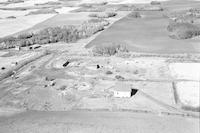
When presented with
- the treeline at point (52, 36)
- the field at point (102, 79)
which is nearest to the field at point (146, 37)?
the field at point (102, 79)

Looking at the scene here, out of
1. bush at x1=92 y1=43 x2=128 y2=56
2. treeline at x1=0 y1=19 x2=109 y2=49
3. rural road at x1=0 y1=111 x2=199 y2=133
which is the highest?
treeline at x1=0 y1=19 x2=109 y2=49

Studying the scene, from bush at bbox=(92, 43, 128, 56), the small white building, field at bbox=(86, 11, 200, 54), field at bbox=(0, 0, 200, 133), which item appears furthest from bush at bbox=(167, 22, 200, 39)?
the small white building

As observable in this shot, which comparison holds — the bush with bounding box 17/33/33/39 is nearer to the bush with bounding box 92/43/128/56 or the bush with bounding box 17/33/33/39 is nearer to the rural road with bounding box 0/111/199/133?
the bush with bounding box 92/43/128/56

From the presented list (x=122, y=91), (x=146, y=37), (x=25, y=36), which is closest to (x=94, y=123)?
(x=122, y=91)

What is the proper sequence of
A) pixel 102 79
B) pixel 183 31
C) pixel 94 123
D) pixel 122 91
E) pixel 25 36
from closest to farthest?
pixel 94 123, pixel 122 91, pixel 102 79, pixel 183 31, pixel 25 36

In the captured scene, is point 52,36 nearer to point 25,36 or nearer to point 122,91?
point 25,36

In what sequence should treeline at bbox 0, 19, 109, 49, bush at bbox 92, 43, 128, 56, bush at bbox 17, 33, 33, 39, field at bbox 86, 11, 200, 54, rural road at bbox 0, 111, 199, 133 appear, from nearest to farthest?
rural road at bbox 0, 111, 199, 133, bush at bbox 92, 43, 128, 56, field at bbox 86, 11, 200, 54, treeline at bbox 0, 19, 109, 49, bush at bbox 17, 33, 33, 39

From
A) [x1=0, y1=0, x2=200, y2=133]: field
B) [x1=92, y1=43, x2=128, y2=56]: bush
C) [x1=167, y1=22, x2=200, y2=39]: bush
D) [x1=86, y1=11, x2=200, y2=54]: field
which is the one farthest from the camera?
[x1=167, y1=22, x2=200, y2=39]: bush
